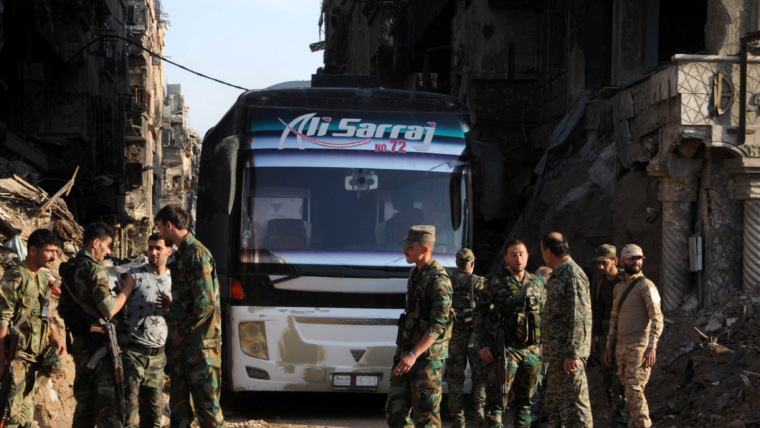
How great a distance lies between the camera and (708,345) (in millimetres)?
7781

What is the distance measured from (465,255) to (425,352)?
2.38 metres

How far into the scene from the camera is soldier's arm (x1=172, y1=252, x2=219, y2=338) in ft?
18.4

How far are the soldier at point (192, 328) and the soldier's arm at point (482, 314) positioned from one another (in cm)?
235

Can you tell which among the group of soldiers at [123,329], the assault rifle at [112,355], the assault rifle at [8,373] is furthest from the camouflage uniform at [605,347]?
the assault rifle at [8,373]

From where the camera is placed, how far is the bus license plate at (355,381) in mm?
8078

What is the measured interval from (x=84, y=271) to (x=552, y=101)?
11797 millimetres

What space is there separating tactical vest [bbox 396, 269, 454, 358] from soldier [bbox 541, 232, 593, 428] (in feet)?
3.74

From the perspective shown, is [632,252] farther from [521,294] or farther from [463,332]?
[463,332]

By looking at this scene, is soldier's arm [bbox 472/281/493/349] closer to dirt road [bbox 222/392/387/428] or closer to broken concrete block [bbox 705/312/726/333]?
dirt road [bbox 222/392/387/428]

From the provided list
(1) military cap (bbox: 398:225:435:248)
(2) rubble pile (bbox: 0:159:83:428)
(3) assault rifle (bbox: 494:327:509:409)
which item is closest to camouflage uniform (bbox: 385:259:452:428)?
(1) military cap (bbox: 398:225:435:248)

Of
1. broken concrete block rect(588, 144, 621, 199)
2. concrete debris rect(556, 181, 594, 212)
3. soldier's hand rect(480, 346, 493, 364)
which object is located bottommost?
soldier's hand rect(480, 346, 493, 364)

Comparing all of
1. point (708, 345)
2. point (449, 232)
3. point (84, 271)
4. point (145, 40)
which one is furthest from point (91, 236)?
point (145, 40)

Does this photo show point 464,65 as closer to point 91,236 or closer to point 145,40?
point 91,236

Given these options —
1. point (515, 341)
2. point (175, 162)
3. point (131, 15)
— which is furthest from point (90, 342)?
point (175, 162)
